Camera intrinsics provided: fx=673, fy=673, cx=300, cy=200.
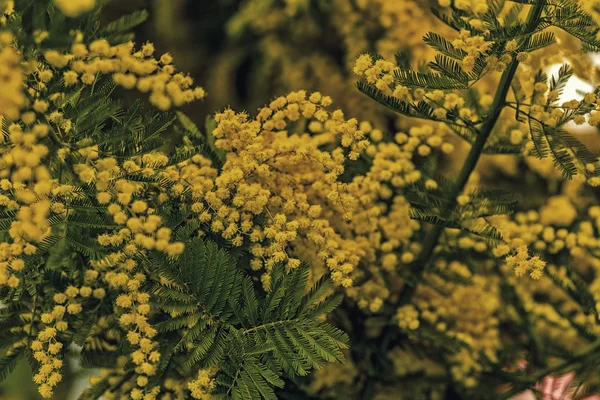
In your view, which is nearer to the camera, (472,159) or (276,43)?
(472,159)

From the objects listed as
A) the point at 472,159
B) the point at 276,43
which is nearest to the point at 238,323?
the point at 472,159

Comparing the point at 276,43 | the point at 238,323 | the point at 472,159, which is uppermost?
the point at 276,43

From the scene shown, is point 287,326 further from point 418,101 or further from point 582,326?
point 582,326

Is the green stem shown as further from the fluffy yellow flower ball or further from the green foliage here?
the fluffy yellow flower ball

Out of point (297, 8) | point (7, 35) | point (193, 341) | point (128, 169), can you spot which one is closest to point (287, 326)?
point (193, 341)

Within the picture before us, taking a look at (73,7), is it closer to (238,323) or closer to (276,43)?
(238,323)

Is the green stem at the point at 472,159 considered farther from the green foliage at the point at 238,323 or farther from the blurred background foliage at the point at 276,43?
the blurred background foliage at the point at 276,43

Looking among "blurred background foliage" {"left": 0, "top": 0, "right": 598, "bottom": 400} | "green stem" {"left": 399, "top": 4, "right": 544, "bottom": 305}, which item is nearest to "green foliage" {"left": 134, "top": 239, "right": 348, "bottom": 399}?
"green stem" {"left": 399, "top": 4, "right": 544, "bottom": 305}
